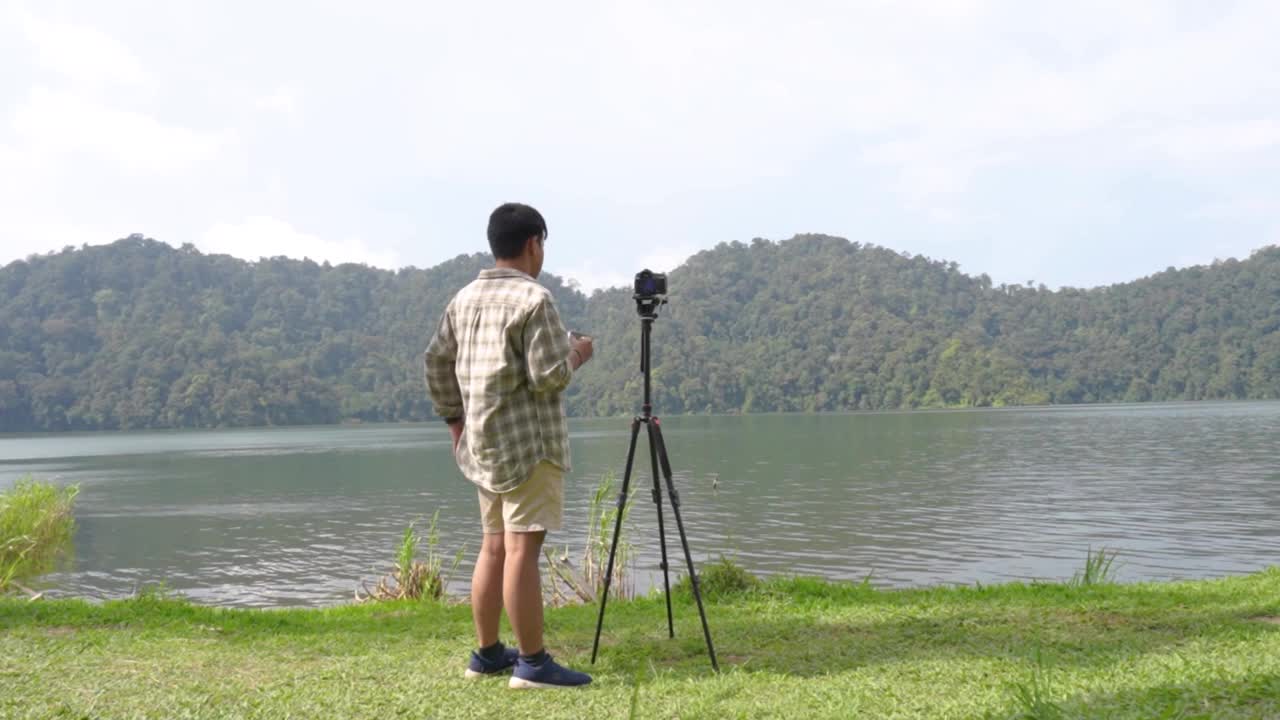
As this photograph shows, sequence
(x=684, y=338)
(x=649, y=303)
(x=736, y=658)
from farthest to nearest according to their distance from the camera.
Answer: (x=684, y=338)
(x=649, y=303)
(x=736, y=658)

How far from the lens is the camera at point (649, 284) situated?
16.6ft

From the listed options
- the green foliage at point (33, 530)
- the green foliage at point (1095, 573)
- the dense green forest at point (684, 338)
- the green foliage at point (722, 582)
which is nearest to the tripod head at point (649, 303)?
the green foliage at point (722, 582)

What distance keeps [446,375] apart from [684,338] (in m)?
148

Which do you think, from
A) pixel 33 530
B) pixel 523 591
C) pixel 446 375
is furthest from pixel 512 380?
pixel 33 530

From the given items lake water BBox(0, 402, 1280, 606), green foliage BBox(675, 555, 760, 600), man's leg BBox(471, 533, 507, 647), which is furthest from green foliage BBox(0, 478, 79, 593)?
man's leg BBox(471, 533, 507, 647)

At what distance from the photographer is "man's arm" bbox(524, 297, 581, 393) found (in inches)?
166

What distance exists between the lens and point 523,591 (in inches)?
168

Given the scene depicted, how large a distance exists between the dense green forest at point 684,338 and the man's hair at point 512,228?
127141 mm

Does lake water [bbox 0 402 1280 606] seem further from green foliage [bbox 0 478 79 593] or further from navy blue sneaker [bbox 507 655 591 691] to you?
navy blue sneaker [bbox 507 655 591 691]

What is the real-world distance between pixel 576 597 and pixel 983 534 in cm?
1431

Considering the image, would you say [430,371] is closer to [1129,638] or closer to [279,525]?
[1129,638]

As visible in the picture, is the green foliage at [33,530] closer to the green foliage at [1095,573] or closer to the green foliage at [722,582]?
the green foliage at [722,582]

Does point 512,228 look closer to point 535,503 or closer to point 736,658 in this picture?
point 535,503

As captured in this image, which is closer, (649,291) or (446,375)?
(446,375)
